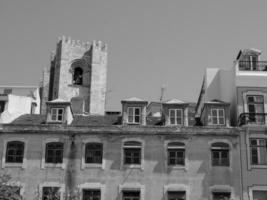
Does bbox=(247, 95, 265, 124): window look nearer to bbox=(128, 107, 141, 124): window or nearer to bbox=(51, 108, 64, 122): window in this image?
bbox=(128, 107, 141, 124): window

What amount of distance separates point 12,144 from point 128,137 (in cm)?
785

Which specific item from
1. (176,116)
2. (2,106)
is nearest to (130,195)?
(176,116)

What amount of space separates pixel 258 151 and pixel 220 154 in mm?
2527

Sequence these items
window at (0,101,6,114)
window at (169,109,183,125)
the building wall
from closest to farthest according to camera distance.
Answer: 1. the building wall
2. window at (169,109,183,125)
3. window at (0,101,6,114)

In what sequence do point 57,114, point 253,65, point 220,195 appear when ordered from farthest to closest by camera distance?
point 253,65 < point 57,114 < point 220,195

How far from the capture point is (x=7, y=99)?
41000 millimetres

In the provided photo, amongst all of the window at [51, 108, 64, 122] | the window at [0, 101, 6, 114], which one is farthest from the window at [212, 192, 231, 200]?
the window at [0, 101, 6, 114]

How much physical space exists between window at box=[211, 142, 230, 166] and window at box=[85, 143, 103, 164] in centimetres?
756

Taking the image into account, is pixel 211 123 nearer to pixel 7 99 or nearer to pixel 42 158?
pixel 42 158

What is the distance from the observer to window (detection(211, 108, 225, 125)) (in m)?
38.4

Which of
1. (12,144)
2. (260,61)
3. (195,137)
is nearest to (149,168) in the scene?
(195,137)

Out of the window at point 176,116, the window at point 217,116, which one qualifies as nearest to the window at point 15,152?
the window at point 176,116

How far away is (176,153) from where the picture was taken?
37219mm

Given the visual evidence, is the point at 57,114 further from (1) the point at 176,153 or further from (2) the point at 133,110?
(1) the point at 176,153
